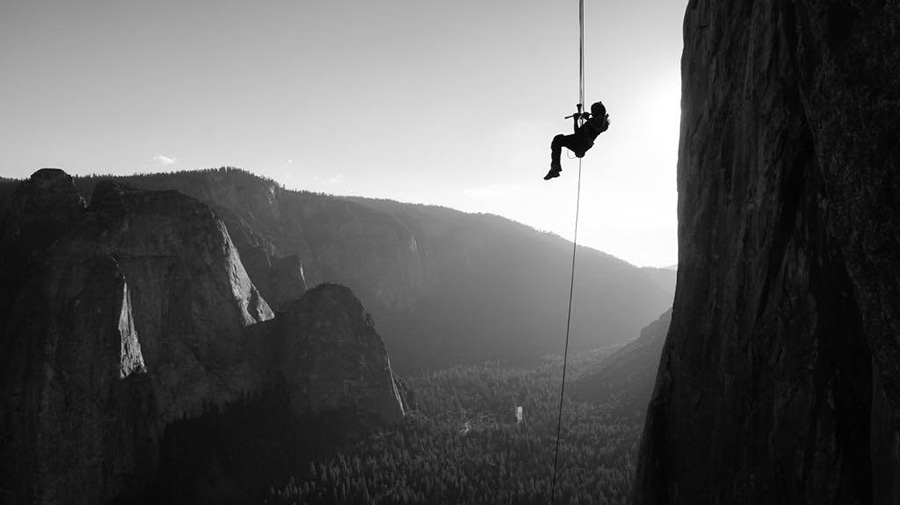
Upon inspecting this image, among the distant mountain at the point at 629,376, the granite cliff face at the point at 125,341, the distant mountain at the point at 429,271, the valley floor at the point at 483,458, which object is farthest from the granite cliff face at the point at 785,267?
the distant mountain at the point at 429,271

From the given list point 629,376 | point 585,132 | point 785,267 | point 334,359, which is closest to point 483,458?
point 334,359

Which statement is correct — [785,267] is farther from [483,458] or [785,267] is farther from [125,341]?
[483,458]

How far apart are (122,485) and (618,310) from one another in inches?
5602

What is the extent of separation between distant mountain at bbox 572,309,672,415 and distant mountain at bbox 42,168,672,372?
29996 millimetres

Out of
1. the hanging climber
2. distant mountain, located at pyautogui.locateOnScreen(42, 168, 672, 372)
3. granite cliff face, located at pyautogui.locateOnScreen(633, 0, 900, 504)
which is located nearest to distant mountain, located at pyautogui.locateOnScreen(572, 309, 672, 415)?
distant mountain, located at pyautogui.locateOnScreen(42, 168, 672, 372)

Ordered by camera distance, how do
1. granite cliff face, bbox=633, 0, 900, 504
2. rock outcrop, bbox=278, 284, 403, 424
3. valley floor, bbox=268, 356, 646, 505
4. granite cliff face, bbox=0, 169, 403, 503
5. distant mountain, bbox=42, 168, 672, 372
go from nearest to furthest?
granite cliff face, bbox=633, 0, 900, 504 → granite cliff face, bbox=0, 169, 403, 503 → valley floor, bbox=268, 356, 646, 505 → rock outcrop, bbox=278, 284, 403, 424 → distant mountain, bbox=42, 168, 672, 372

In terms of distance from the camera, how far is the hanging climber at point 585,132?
12922mm

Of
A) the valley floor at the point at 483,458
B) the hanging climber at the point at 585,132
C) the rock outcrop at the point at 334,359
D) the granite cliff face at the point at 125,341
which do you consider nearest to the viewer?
the hanging climber at the point at 585,132

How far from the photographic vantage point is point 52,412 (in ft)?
115

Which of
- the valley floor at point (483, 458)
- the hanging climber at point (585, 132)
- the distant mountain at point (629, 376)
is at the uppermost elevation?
the hanging climber at point (585, 132)

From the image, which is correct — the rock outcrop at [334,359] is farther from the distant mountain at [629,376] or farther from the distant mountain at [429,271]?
the distant mountain at [629,376]

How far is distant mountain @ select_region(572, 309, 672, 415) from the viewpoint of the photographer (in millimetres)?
77500

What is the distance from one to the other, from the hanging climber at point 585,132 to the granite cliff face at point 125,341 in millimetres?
39930

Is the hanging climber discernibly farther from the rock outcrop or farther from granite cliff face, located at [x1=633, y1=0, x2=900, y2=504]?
the rock outcrop
